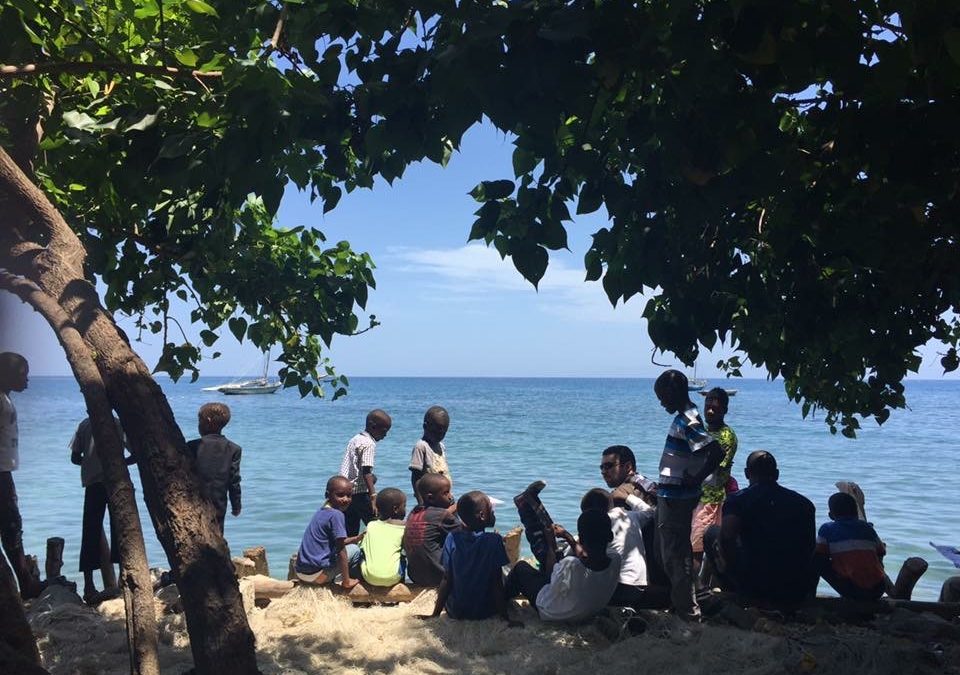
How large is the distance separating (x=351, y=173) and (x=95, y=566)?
13.4ft

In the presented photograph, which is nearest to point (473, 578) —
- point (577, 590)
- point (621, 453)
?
point (577, 590)

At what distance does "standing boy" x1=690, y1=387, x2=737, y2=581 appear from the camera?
660 cm

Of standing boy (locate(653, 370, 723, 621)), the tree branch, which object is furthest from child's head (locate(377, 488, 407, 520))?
the tree branch

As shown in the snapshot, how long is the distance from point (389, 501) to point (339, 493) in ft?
1.49

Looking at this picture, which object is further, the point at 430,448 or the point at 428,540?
the point at 430,448

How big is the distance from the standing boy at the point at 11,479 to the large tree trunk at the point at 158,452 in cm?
289

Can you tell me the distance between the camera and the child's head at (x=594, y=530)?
5.54 meters

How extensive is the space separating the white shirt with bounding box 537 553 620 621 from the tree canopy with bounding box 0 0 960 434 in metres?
2.03

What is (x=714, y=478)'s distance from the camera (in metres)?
6.78

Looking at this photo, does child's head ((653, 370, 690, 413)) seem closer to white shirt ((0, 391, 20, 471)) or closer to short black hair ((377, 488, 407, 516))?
short black hair ((377, 488, 407, 516))

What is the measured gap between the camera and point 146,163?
10.9ft

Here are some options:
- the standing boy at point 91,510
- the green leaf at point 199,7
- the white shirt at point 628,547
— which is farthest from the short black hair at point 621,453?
the green leaf at point 199,7

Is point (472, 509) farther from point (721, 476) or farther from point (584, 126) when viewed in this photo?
point (584, 126)

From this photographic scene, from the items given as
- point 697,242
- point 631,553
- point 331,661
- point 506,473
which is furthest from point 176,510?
point 506,473
